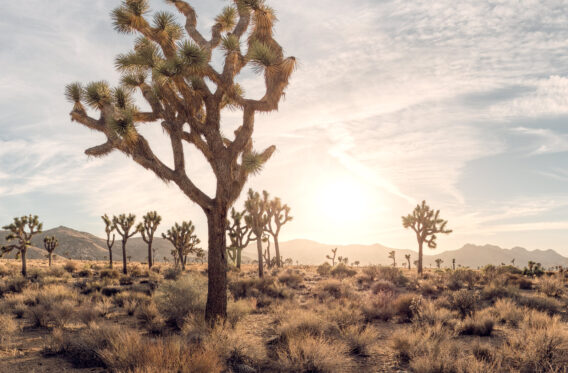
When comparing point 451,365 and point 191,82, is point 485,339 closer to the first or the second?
point 451,365

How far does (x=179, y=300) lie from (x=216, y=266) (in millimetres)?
2070

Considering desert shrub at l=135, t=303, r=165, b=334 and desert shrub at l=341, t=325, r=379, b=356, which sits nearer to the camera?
desert shrub at l=341, t=325, r=379, b=356

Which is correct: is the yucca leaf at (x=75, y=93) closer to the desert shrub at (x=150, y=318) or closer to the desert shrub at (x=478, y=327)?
the desert shrub at (x=150, y=318)

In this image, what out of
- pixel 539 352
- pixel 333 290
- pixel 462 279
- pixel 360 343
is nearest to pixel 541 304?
pixel 539 352

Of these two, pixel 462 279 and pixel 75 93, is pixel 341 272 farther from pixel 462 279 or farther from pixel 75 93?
pixel 75 93

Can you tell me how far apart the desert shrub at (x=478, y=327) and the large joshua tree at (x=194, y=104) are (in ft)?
21.0

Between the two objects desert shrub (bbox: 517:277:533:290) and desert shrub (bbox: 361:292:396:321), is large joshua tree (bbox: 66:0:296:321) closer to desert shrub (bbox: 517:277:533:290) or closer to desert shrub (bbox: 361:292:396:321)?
desert shrub (bbox: 361:292:396:321)

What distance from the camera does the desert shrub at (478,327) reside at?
27.4 feet

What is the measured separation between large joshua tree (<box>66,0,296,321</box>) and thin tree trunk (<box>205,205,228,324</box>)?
25 mm

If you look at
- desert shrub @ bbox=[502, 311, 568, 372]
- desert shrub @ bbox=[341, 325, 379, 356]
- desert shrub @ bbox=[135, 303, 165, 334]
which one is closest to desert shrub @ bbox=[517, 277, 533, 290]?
desert shrub @ bbox=[502, 311, 568, 372]

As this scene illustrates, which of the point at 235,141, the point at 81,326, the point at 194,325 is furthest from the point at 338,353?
the point at 81,326

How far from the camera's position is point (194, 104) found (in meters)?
9.23

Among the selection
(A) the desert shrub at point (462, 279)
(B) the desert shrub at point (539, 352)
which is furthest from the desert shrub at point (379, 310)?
(A) the desert shrub at point (462, 279)

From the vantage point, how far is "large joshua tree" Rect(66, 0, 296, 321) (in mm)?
8734
